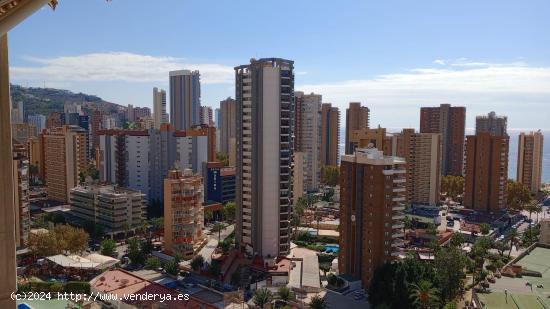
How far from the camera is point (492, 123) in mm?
53688

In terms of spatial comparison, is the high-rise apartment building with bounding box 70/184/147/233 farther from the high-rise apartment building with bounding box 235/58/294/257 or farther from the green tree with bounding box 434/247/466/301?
the green tree with bounding box 434/247/466/301

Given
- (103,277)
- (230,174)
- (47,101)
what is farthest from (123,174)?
(47,101)

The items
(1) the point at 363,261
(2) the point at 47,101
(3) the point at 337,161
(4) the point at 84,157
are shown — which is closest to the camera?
(1) the point at 363,261

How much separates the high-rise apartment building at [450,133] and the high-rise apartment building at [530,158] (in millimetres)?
6034

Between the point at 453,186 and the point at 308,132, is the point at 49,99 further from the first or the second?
the point at 453,186

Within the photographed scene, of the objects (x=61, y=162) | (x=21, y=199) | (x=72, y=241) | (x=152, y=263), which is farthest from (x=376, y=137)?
(x=61, y=162)

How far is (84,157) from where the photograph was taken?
153 feet

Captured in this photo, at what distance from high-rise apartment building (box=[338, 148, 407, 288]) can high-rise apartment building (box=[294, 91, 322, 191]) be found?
2482 centimetres

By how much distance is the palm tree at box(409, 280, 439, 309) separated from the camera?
15.6 metres

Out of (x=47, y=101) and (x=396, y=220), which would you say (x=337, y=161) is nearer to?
(x=396, y=220)

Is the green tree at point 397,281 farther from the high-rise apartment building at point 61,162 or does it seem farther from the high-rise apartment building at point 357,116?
the high-rise apartment building at point 357,116

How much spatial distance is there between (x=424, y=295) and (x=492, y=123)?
43478 mm

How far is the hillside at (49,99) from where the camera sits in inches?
3811

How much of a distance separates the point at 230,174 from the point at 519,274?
891 inches
